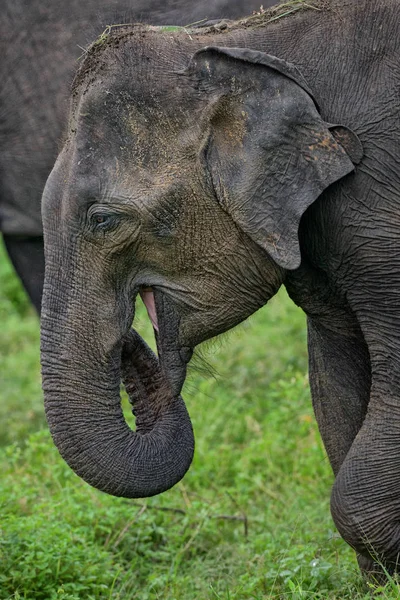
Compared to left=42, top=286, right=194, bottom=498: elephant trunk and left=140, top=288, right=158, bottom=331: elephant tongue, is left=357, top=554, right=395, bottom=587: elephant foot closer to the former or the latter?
left=42, top=286, right=194, bottom=498: elephant trunk

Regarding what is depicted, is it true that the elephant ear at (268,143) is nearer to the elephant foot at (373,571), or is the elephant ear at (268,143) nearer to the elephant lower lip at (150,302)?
the elephant lower lip at (150,302)

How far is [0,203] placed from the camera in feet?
20.4

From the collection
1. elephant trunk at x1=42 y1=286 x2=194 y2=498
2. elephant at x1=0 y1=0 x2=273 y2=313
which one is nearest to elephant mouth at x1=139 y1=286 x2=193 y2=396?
elephant trunk at x1=42 y1=286 x2=194 y2=498

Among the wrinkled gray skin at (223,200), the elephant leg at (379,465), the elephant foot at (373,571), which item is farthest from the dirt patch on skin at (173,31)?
the elephant foot at (373,571)

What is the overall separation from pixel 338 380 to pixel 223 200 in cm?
94

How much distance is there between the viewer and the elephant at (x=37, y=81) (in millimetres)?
5727

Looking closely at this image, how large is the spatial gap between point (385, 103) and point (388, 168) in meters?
0.19

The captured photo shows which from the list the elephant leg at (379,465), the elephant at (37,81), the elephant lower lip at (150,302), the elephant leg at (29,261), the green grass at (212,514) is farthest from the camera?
the elephant leg at (29,261)

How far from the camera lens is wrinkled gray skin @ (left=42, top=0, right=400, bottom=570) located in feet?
13.1

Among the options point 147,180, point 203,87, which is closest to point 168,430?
point 147,180

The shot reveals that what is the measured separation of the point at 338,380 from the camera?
4.68 meters

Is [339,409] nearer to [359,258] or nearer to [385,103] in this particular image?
[359,258]

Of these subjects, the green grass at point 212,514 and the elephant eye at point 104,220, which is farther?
the green grass at point 212,514

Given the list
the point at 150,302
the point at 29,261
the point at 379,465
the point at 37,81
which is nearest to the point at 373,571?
the point at 379,465
